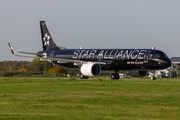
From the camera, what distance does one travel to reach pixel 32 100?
104 feet

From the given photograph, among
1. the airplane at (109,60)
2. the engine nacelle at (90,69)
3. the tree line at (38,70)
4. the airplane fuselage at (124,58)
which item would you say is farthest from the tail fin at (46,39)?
the tree line at (38,70)

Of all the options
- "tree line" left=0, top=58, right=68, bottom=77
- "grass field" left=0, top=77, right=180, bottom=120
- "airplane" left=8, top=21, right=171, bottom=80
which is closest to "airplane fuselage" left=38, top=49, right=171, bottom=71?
"airplane" left=8, top=21, right=171, bottom=80

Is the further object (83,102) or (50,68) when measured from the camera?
(50,68)

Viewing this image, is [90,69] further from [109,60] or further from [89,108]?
[89,108]

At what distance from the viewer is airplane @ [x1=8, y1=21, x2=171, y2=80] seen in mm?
63781

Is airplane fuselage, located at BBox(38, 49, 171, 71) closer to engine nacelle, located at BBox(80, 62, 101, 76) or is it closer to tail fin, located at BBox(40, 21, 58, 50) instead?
engine nacelle, located at BBox(80, 62, 101, 76)

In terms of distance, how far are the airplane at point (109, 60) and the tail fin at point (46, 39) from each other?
1279 mm

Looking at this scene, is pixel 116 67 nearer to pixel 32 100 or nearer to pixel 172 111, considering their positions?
pixel 32 100

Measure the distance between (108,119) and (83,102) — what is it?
8.41 meters

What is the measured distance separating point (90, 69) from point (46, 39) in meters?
14.7

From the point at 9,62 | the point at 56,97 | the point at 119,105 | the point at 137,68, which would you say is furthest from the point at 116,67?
the point at 9,62

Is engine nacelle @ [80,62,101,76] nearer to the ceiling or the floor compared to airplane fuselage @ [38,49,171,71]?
nearer to the floor

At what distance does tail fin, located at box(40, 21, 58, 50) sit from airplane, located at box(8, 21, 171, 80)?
128 centimetres

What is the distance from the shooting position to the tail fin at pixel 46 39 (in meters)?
77.9
